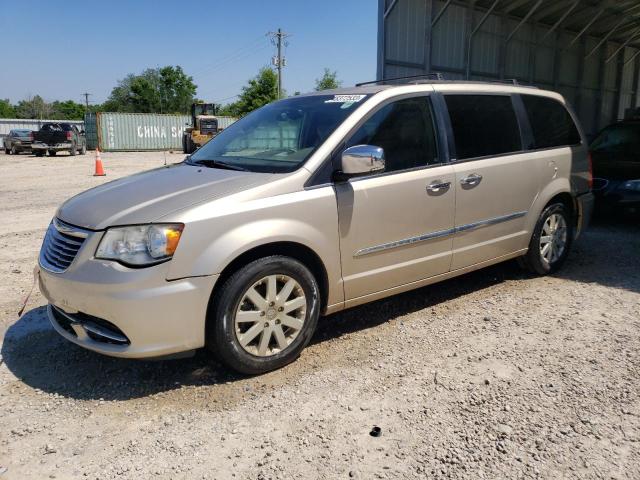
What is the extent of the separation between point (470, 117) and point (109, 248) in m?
A: 2.96

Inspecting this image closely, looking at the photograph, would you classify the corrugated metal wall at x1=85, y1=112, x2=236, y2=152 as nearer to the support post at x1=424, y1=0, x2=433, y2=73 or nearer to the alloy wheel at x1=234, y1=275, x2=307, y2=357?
the support post at x1=424, y1=0, x2=433, y2=73

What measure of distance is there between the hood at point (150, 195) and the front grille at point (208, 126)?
27677 mm

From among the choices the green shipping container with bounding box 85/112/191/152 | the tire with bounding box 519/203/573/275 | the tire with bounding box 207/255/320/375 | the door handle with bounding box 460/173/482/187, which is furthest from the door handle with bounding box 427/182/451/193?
the green shipping container with bounding box 85/112/191/152

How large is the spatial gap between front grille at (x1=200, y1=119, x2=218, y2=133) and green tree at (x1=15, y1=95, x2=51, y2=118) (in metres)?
75.2

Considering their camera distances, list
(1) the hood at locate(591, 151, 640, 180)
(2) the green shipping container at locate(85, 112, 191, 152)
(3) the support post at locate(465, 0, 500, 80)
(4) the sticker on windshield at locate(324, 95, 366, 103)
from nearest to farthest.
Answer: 1. (4) the sticker on windshield at locate(324, 95, 366, 103)
2. (1) the hood at locate(591, 151, 640, 180)
3. (3) the support post at locate(465, 0, 500, 80)
4. (2) the green shipping container at locate(85, 112, 191, 152)

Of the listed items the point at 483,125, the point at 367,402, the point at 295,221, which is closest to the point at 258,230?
the point at 295,221

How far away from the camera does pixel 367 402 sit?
2910 millimetres

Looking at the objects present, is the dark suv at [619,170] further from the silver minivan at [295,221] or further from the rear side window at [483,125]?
the rear side window at [483,125]

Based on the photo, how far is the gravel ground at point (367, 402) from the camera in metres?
2.42

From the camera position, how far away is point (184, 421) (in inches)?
109

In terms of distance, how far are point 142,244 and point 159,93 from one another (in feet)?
298

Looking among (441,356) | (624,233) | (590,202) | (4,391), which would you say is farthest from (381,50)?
(4,391)

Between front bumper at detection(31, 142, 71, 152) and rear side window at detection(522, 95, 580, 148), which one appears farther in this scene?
front bumper at detection(31, 142, 71, 152)

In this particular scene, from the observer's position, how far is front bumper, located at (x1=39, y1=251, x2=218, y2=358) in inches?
110
